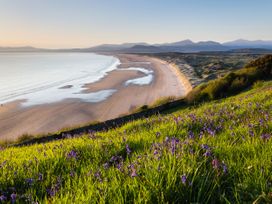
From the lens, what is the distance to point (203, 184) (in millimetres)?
2617

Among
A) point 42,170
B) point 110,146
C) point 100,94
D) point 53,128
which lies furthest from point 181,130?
point 100,94

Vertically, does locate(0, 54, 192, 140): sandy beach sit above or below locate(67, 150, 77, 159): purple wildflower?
below

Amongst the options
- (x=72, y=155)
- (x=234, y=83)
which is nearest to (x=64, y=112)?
(x=234, y=83)

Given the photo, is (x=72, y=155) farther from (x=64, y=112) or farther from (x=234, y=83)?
(x=64, y=112)

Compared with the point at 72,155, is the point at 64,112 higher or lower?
lower

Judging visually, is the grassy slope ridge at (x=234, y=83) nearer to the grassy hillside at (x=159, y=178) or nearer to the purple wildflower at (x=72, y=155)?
the purple wildflower at (x=72, y=155)

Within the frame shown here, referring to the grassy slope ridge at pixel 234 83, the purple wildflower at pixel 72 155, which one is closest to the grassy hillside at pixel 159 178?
the purple wildflower at pixel 72 155

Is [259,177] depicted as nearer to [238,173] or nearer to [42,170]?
[238,173]

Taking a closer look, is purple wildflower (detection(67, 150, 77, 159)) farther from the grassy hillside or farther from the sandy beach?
the sandy beach

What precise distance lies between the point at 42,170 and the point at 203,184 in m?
2.11

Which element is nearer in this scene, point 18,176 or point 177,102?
point 18,176

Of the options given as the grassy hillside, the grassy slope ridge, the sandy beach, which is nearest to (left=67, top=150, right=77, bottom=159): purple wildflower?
the grassy hillside

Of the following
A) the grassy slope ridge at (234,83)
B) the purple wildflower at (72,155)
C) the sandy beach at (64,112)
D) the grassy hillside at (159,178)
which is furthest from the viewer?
the sandy beach at (64,112)

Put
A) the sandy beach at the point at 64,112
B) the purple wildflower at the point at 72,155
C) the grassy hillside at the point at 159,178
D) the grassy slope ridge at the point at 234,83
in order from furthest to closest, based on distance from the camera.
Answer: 1. the sandy beach at the point at 64,112
2. the grassy slope ridge at the point at 234,83
3. the purple wildflower at the point at 72,155
4. the grassy hillside at the point at 159,178
